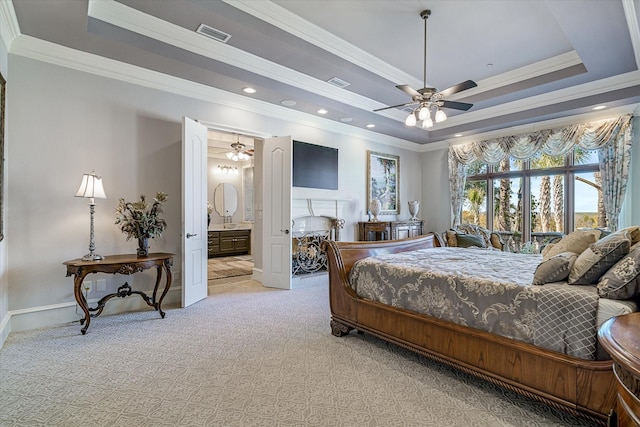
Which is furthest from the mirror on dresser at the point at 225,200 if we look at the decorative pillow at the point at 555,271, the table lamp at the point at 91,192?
the decorative pillow at the point at 555,271

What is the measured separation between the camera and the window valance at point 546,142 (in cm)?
494

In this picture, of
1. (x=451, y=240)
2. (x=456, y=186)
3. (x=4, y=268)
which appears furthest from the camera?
(x=456, y=186)

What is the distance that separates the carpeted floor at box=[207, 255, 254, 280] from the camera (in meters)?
5.99

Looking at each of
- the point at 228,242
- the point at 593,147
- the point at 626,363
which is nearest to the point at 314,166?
the point at 228,242

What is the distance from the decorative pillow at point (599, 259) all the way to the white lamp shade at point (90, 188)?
4.10 m

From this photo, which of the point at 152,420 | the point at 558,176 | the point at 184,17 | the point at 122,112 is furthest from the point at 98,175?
the point at 558,176

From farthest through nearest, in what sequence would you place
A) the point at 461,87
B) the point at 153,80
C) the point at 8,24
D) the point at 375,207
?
1. the point at 375,207
2. the point at 153,80
3. the point at 461,87
4. the point at 8,24

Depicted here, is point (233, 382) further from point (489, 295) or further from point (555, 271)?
point (555, 271)

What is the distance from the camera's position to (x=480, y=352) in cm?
207

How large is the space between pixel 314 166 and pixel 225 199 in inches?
168

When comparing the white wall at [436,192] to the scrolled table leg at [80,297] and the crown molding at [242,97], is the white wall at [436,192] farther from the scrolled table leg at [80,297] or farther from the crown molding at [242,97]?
the scrolled table leg at [80,297]

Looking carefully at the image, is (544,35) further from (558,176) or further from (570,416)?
(570,416)

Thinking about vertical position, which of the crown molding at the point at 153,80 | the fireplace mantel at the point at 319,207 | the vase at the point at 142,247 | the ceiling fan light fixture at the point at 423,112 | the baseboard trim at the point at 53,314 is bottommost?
the baseboard trim at the point at 53,314

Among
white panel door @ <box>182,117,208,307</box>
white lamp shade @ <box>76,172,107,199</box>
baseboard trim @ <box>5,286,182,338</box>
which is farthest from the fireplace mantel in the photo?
white lamp shade @ <box>76,172,107,199</box>
